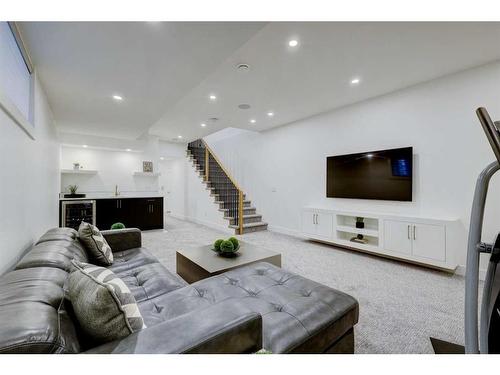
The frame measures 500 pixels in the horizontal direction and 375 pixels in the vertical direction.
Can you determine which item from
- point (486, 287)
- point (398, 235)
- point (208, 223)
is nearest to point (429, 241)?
point (398, 235)

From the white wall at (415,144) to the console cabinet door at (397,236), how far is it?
0.33 m

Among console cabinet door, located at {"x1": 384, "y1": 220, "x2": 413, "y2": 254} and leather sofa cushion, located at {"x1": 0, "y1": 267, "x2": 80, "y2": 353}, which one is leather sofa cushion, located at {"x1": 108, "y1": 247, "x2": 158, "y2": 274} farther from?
console cabinet door, located at {"x1": 384, "y1": 220, "x2": 413, "y2": 254}

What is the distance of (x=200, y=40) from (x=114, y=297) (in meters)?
1.99

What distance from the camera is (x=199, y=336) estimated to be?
32.5 inches

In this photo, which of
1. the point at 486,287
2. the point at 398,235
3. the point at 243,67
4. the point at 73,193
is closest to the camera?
the point at 486,287

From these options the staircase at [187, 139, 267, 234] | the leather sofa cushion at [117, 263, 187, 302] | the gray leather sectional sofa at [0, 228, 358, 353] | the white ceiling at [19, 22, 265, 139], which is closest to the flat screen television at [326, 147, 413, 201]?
the staircase at [187, 139, 267, 234]

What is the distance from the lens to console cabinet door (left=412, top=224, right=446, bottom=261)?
2969mm

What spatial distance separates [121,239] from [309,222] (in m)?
3.29

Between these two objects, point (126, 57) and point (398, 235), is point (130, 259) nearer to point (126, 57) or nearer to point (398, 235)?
point (126, 57)

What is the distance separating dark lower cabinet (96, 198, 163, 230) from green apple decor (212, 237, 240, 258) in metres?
4.02

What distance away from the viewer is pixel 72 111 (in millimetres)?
3889

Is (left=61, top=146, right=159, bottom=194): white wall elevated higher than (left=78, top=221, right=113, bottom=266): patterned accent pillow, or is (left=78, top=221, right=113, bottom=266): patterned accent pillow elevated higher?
(left=61, top=146, right=159, bottom=194): white wall

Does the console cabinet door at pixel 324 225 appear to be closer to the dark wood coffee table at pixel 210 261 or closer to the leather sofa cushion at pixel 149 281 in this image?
the dark wood coffee table at pixel 210 261
